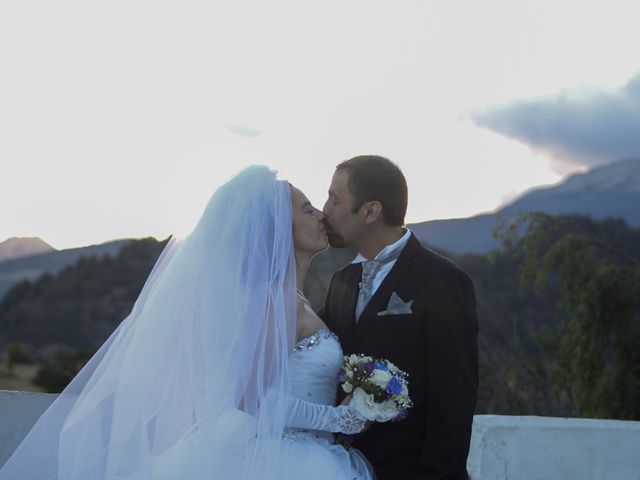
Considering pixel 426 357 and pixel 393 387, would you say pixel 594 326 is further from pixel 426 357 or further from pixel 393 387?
pixel 393 387

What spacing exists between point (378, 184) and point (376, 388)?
0.92 metres

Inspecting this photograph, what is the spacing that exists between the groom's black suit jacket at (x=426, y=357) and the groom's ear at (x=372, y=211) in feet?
0.59

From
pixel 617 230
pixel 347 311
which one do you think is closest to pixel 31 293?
pixel 617 230

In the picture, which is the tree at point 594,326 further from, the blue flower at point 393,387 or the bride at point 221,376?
the blue flower at point 393,387

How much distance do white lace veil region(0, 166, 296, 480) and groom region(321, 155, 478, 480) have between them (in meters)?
0.33

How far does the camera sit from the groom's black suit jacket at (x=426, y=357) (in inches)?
130

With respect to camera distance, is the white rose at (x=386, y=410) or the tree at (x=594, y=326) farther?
the tree at (x=594, y=326)

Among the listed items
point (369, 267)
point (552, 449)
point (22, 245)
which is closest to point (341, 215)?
point (369, 267)

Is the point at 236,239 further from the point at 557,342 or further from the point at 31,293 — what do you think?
the point at 31,293

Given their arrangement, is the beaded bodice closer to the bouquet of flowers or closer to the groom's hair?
the bouquet of flowers

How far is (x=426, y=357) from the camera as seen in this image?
342 cm

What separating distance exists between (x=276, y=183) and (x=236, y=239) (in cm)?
32

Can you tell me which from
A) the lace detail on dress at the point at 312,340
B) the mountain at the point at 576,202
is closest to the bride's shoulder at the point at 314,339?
the lace detail on dress at the point at 312,340

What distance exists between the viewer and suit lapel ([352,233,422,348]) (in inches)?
138
